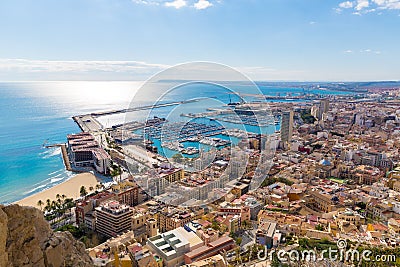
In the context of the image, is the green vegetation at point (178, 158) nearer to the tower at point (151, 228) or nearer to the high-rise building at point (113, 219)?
the high-rise building at point (113, 219)

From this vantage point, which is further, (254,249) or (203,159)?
(203,159)

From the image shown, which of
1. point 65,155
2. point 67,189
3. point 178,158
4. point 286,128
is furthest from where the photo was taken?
point 286,128

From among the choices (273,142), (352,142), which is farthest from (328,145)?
(273,142)

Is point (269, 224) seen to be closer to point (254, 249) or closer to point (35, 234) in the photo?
point (254, 249)
